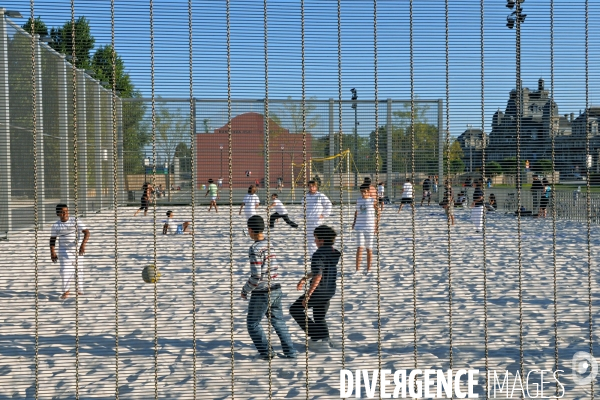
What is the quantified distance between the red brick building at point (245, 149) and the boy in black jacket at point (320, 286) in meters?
0.88

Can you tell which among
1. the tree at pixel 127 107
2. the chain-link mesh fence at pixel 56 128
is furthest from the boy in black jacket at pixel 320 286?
the chain-link mesh fence at pixel 56 128

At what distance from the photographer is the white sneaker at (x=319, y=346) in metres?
6.57

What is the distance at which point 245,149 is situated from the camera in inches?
198

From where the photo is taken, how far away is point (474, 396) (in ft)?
16.9

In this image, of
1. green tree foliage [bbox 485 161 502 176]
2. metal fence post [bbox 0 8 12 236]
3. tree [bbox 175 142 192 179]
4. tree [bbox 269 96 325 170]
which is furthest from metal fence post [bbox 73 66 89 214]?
green tree foliage [bbox 485 161 502 176]

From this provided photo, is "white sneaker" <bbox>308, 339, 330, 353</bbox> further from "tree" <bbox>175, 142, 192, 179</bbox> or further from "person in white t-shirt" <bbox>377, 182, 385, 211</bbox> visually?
"tree" <bbox>175, 142, 192, 179</bbox>

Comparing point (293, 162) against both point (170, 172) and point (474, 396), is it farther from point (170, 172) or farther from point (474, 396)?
point (474, 396)

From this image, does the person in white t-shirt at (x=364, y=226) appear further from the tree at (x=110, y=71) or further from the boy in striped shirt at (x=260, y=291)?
the tree at (x=110, y=71)

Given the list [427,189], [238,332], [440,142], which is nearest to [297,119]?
[440,142]

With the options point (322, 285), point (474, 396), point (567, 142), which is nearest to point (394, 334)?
point (322, 285)

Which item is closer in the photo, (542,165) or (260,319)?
(542,165)

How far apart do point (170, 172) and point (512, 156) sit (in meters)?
3.00

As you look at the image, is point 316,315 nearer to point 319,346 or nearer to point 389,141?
point 319,346

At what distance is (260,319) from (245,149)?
1985 millimetres
